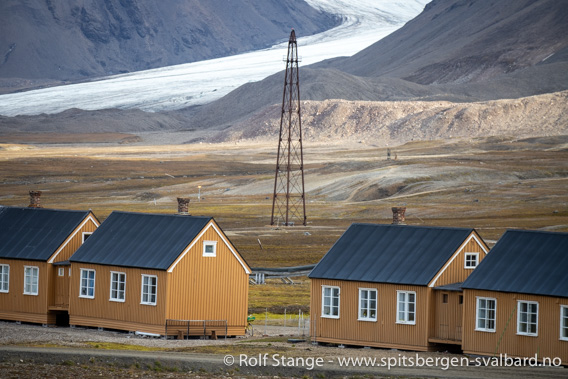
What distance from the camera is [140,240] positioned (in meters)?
41.2

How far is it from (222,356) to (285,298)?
20572mm

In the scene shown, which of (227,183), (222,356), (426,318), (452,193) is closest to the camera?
(222,356)

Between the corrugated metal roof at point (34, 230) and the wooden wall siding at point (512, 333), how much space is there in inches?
724

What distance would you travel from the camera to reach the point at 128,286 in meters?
40.1

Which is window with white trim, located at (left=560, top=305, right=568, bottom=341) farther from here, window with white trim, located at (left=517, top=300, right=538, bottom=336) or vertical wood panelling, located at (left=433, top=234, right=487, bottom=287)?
vertical wood panelling, located at (left=433, top=234, right=487, bottom=287)

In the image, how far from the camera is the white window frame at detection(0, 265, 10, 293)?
44219 mm

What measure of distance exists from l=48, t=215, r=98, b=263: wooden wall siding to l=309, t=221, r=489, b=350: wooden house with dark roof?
11521mm

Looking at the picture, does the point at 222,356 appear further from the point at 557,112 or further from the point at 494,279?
the point at 557,112

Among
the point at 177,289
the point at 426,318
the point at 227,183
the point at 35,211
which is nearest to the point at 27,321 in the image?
the point at 35,211

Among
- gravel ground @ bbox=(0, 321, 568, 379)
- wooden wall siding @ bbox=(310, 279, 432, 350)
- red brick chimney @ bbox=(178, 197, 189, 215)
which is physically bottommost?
gravel ground @ bbox=(0, 321, 568, 379)

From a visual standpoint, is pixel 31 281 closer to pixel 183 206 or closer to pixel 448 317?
pixel 183 206

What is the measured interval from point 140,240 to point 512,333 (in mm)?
15828

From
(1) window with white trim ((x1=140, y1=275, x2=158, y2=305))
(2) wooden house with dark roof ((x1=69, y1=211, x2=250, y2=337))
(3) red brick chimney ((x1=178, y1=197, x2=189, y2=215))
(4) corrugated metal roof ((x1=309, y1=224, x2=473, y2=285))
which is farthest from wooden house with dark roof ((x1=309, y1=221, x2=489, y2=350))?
(3) red brick chimney ((x1=178, y1=197, x2=189, y2=215))

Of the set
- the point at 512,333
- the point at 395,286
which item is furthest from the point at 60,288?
the point at 512,333
